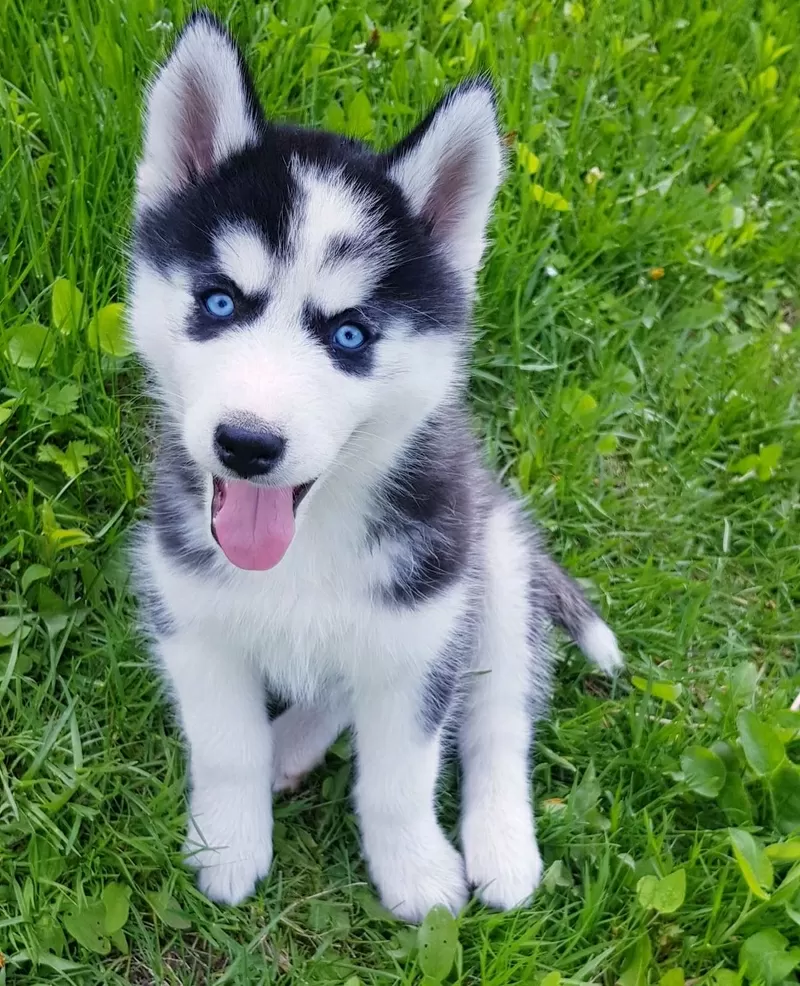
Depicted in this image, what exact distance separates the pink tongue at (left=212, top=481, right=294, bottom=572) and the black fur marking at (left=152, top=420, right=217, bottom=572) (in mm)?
168

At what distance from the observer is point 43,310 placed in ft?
10.1

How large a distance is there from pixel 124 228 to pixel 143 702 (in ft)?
4.76

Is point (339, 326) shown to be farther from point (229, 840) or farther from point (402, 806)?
point (229, 840)

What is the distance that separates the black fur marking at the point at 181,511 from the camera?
223cm

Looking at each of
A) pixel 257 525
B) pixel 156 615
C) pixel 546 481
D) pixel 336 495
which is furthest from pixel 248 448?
pixel 546 481

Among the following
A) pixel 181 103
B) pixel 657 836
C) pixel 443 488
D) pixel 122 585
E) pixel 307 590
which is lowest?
pixel 657 836

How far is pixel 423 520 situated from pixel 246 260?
2.38 feet

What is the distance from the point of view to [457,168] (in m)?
2.08

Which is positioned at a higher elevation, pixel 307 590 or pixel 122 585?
pixel 307 590

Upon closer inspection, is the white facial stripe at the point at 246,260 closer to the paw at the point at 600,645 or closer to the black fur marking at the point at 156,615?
the black fur marking at the point at 156,615

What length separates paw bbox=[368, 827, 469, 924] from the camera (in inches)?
98.8

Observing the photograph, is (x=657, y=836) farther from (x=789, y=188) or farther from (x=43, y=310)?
(x=789, y=188)

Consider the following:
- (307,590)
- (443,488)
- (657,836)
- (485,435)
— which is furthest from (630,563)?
(307,590)

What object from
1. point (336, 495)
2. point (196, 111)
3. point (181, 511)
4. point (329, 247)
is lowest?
point (181, 511)
